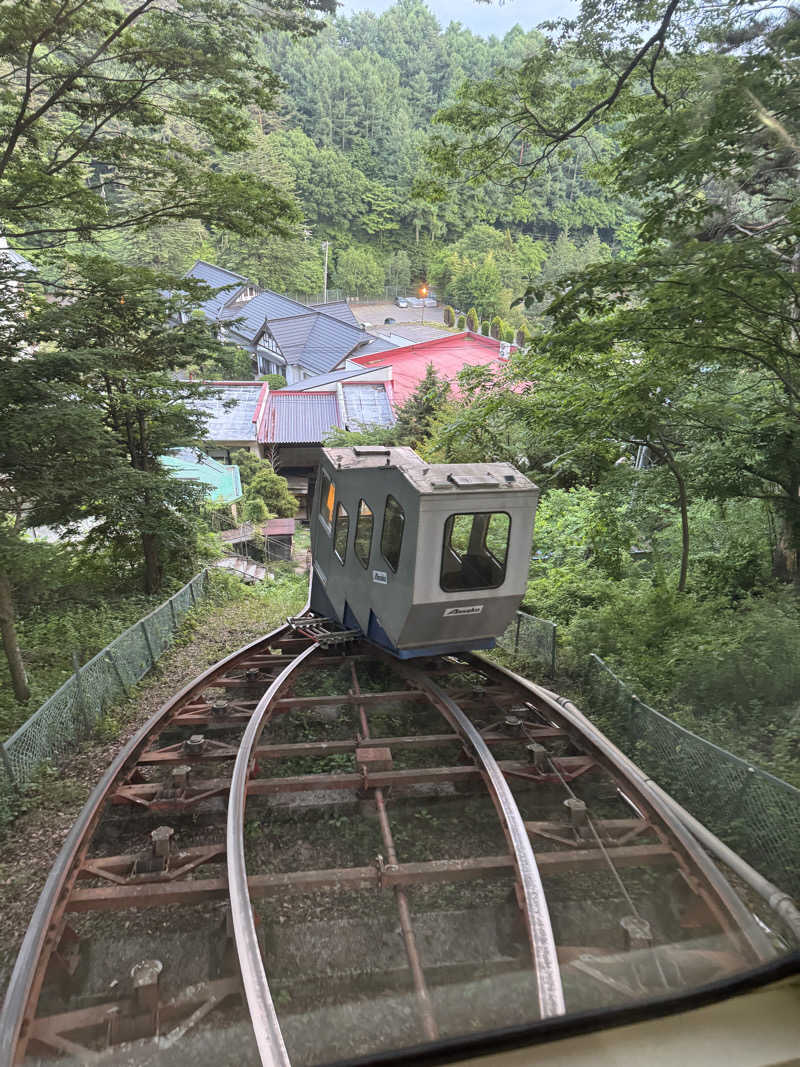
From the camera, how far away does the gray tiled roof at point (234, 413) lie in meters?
10.3

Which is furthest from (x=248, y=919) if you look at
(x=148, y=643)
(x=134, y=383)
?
(x=134, y=383)

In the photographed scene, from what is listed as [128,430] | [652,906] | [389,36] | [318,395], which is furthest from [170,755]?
[318,395]

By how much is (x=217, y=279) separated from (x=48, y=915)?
430 cm

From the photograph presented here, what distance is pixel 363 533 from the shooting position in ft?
17.6

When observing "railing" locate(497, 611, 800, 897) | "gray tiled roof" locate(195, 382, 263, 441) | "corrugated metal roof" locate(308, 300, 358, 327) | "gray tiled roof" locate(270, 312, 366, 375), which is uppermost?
"gray tiled roof" locate(270, 312, 366, 375)

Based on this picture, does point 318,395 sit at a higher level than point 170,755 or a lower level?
higher

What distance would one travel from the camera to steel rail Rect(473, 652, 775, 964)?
106cm

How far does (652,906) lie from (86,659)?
7.39 meters

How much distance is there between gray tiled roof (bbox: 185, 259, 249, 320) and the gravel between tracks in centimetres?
405

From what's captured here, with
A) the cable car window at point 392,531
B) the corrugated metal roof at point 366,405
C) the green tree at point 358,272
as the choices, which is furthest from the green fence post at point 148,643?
the corrugated metal roof at point 366,405

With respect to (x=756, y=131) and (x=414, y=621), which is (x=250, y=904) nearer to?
(x=414, y=621)

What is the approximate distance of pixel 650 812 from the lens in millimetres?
2674

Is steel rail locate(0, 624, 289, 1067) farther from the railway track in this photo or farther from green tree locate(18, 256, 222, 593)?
green tree locate(18, 256, 222, 593)

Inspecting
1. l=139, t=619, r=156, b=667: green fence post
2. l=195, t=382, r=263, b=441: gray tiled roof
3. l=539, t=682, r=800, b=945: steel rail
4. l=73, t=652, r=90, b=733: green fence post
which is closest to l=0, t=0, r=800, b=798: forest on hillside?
l=539, t=682, r=800, b=945: steel rail
